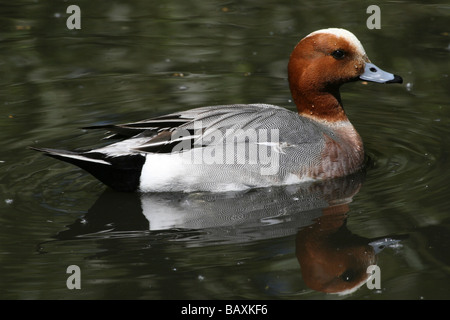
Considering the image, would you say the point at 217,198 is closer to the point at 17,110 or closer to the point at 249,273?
the point at 249,273

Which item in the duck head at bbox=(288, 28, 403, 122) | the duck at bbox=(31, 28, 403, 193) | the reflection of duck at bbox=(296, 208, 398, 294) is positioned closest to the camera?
the reflection of duck at bbox=(296, 208, 398, 294)

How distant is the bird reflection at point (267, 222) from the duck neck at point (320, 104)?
2.03ft

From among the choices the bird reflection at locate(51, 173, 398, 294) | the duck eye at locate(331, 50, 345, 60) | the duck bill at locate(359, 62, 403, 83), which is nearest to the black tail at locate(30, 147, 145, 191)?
the bird reflection at locate(51, 173, 398, 294)

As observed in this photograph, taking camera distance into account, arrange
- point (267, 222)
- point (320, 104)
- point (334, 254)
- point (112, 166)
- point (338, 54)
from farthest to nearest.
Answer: point (320, 104) → point (338, 54) → point (112, 166) → point (267, 222) → point (334, 254)

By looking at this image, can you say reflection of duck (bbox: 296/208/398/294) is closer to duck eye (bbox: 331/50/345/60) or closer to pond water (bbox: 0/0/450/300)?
A: pond water (bbox: 0/0/450/300)

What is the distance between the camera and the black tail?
19.6 ft

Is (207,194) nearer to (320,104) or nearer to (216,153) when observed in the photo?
(216,153)

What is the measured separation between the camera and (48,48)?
31.1ft

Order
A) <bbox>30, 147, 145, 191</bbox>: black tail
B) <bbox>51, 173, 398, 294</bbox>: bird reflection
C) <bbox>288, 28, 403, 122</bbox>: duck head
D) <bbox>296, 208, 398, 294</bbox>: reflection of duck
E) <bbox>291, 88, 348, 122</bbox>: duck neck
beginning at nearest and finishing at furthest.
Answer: <bbox>296, 208, 398, 294</bbox>: reflection of duck, <bbox>51, 173, 398, 294</bbox>: bird reflection, <bbox>30, 147, 145, 191</bbox>: black tail, <bbox>288, 28, 403, 122</bbox>: duck head, <bbox>291, 88, 348, 122</bbox>: duck neck

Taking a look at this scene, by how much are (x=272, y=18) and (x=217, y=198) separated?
15.6 feet

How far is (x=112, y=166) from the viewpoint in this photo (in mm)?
6066

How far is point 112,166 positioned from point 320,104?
1.85 meters

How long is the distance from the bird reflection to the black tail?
0.11 meters

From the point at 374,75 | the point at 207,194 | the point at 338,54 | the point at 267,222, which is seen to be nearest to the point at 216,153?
the point at 207,194
